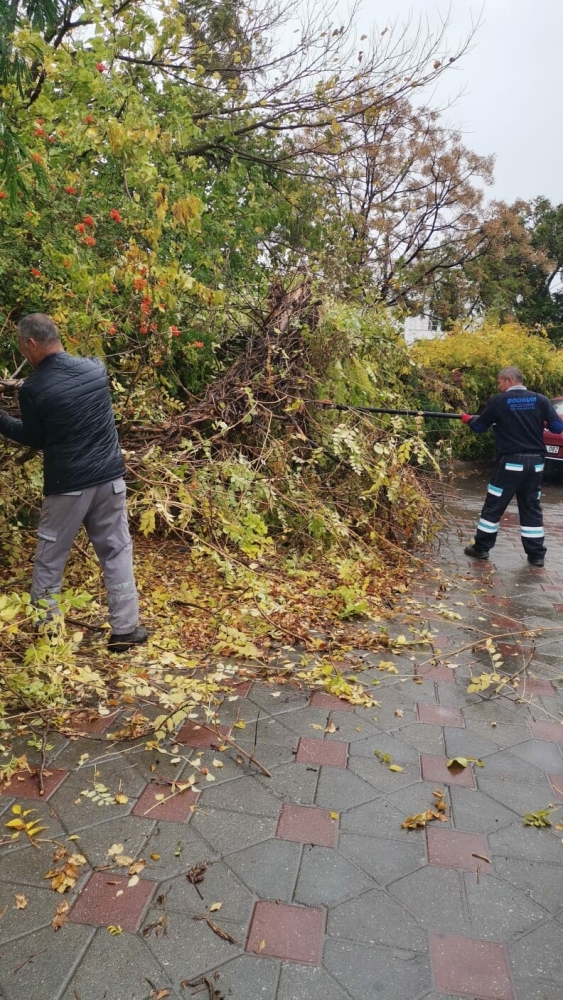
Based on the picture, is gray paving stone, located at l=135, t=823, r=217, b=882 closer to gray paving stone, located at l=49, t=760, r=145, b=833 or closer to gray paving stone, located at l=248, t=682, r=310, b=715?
gray paving stone, located at l=49, t=760, r=145, b=833

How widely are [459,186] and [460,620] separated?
17112 mm

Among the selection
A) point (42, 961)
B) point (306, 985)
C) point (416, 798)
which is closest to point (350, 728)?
point (416, 798)

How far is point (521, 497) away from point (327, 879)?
192 inches

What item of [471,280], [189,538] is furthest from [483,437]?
[471,280]

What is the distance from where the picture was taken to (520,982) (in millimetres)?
1900

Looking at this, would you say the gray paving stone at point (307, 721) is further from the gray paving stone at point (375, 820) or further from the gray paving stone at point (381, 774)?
the gray paving stone at point (375, 820)

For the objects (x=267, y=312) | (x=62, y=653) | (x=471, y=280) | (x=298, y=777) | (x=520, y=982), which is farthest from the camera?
(x=471, y=280)

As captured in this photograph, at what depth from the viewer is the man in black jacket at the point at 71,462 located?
11.6 ft

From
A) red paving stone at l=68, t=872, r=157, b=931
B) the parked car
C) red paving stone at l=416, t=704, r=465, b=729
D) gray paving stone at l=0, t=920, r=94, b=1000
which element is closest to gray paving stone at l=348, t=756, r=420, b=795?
red paving stone at l=416, t=704, r=465, b=729

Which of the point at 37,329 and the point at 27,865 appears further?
the point at 37,329

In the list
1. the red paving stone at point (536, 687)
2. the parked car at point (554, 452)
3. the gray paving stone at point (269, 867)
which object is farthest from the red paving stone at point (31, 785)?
the parked car at point (554, 452)

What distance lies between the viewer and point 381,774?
2869 millimetres

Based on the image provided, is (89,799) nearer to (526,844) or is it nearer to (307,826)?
(307,826)

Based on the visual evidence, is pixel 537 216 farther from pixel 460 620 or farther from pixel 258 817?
pixel 258 817
